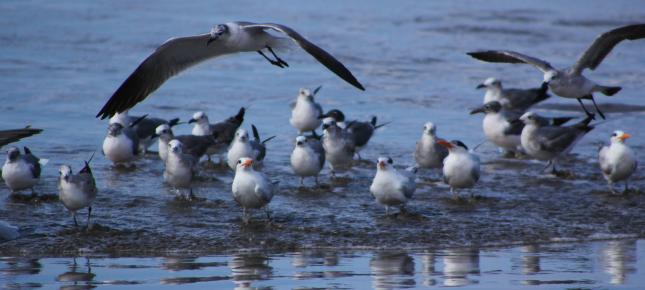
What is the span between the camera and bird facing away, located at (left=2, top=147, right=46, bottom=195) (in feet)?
33.8

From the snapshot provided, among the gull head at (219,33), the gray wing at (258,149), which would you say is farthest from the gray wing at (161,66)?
the gray wing at (258,149)

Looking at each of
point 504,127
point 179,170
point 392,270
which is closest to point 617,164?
point 504,127

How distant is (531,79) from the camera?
721 inches

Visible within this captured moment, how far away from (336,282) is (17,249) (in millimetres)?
2540

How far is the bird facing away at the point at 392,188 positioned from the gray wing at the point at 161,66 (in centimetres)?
205

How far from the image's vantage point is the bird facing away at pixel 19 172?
10.3 meters

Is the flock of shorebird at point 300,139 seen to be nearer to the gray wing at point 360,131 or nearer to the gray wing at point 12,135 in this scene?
the gray wing at point 360,131

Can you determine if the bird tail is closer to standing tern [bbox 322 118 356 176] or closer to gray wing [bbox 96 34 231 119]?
standing tern [bbox 322 118 356 176]

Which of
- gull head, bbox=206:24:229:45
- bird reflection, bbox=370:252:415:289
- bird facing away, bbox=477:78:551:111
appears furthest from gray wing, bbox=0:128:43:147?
bird facing away, bbox=477:78:551:111

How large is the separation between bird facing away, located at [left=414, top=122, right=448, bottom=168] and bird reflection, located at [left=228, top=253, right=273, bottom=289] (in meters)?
3.79

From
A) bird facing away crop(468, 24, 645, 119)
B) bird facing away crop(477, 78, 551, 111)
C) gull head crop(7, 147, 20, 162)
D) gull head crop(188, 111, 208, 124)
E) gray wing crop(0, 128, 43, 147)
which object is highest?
bird facing away crop(468, 24, 645, 119)

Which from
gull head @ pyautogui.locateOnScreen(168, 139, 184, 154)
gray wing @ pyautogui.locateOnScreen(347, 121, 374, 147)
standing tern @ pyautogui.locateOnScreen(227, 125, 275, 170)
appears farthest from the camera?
gray wing @ pyautogui.locateOnScreen(347, 121, 374, 147)

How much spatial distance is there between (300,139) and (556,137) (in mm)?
2837

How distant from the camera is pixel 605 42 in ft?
40.6
